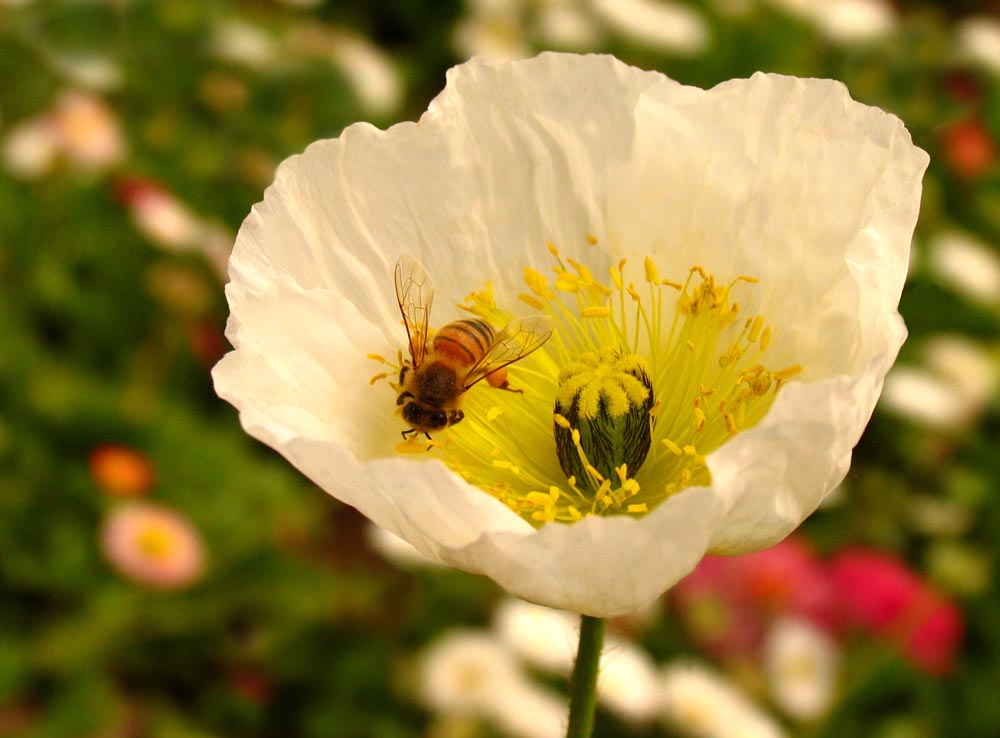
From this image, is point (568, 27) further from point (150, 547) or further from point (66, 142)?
point (150, 547)

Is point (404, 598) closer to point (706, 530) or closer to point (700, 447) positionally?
point (700, 447)

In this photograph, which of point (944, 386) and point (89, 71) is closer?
point (944, 386)

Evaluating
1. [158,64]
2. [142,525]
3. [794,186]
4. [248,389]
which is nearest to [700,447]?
[794,186]

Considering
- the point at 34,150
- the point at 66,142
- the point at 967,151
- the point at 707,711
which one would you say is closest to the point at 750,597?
the point at 707,711

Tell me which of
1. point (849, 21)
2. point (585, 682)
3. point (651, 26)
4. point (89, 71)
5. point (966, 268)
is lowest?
point (585, 682)

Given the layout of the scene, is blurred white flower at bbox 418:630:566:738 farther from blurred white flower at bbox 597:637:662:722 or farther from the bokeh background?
blurred white flower at bbox 597:637:662:722

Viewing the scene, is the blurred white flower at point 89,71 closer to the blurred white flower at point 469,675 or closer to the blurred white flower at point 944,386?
the blurred white flower at point 469,675
